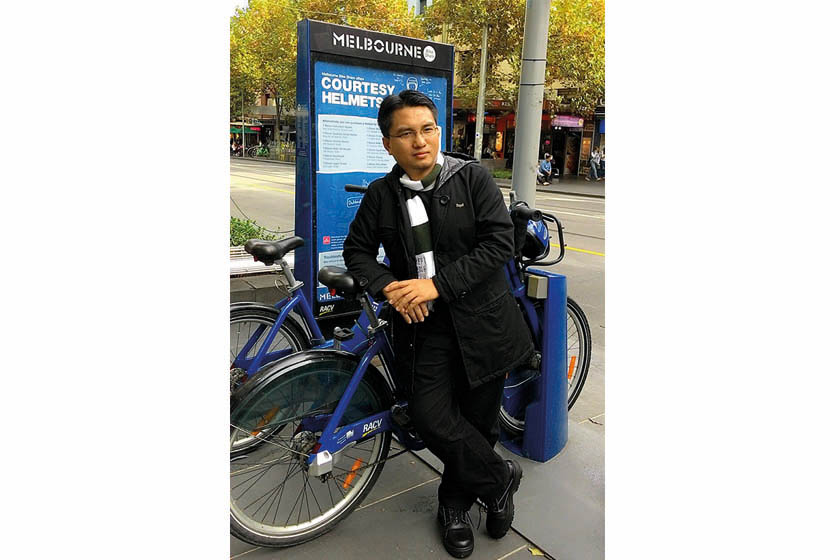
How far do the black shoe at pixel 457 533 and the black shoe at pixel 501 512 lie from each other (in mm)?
105

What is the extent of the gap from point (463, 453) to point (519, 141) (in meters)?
2.44

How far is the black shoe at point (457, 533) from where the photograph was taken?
2359mm

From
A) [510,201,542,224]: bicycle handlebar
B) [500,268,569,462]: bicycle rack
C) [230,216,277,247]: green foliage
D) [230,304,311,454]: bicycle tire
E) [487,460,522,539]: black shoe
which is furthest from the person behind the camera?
[230,216,277,247]: green foliage

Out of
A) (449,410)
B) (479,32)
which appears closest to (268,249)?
(449,410)

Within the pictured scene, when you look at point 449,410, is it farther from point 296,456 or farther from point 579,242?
point 579,242

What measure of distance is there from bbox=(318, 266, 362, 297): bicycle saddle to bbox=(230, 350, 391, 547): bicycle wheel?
259 mm

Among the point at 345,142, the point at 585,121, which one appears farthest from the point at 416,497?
the point at 585,121

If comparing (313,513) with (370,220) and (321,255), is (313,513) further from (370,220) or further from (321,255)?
(321,255)

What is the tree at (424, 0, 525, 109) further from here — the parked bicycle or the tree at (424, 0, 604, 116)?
the parked bicycle

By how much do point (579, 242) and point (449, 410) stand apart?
29.8 ft

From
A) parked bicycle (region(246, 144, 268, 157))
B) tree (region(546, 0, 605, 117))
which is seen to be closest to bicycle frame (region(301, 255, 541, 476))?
tree (region(546, 0, 605, 117))

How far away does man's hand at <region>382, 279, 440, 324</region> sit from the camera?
211cm

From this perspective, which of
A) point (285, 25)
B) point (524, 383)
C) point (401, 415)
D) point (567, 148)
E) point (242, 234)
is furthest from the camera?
point (567, 148)

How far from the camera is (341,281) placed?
230 centimetres
